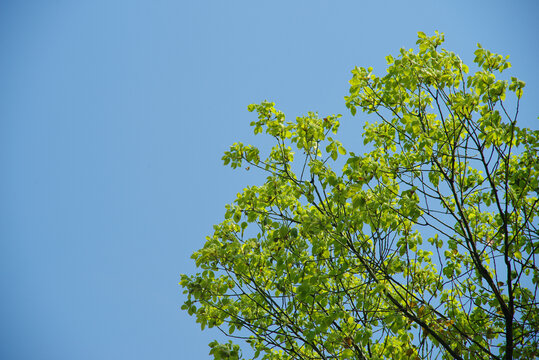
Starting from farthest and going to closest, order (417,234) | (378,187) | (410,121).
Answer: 1. (417,234)
2. (410,121)
3. (378,187)

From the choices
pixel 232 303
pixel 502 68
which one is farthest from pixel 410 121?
pixel 232 303

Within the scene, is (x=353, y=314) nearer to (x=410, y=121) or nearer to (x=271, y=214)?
(x=271, y=214)

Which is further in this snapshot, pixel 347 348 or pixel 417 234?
pixel 417 234

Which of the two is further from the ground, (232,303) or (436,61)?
(436,61)

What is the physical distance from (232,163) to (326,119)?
1.30 metres

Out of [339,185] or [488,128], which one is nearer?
[339,185]

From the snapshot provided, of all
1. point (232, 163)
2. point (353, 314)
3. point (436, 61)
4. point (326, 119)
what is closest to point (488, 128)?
point (436, 61)

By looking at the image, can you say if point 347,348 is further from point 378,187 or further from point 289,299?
point 378,187

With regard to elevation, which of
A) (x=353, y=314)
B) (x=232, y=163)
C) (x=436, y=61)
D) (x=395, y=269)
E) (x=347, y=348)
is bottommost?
(x=347, y=348)

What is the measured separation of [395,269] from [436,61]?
2.51m

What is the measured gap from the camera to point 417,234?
5281 mm

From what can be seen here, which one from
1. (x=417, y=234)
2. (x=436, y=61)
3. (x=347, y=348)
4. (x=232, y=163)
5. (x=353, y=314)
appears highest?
(x=436, y=61)

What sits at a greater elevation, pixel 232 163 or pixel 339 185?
pixel 232 163

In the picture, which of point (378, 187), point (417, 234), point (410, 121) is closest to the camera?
point (378, 187)
